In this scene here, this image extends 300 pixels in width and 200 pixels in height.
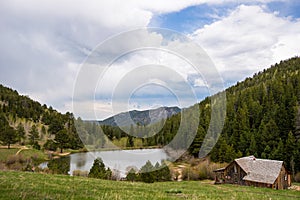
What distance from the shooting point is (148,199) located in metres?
11.6

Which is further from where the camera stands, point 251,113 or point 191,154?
point 251,113

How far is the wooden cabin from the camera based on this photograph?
151 ft

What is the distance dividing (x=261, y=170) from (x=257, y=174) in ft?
3.50

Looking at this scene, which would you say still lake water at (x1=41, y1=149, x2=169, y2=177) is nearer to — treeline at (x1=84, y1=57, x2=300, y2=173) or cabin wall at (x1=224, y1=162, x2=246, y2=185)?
treeline at (x1=84, y1=57, x2=300, y2=173)

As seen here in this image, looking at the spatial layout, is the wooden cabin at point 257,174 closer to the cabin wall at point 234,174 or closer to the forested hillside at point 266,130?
the cabin wall at point 234,174

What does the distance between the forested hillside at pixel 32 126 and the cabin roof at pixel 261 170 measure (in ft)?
262

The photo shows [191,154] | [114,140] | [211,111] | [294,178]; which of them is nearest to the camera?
[294,178]

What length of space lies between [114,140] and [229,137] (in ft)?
136

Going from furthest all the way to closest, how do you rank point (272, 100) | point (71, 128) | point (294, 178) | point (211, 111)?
point (71, 128) < point (211, 111) < point (272, 100) < point (294, 178)

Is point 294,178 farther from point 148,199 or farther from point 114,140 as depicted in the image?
point 114,140

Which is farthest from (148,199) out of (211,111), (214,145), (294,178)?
(211,111)

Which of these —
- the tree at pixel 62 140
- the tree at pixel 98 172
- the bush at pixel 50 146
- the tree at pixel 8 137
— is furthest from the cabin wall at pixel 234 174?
the tree at pixel 62 140

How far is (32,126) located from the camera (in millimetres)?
135375

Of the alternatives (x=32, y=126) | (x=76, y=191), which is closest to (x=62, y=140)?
(x=32, y=126)
